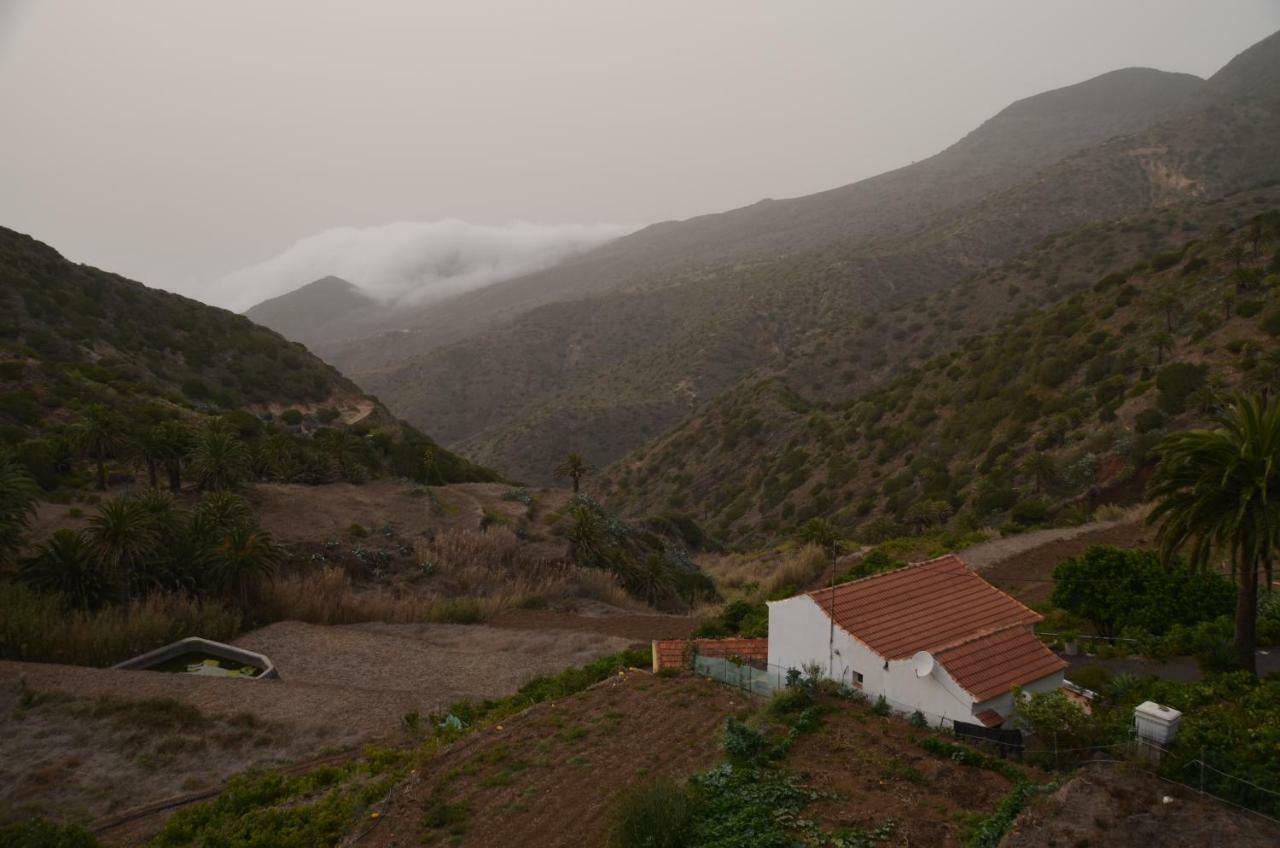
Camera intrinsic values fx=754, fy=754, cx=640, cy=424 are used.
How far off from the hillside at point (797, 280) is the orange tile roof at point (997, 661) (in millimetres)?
60351

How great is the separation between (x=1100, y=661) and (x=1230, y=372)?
2170 centimetres

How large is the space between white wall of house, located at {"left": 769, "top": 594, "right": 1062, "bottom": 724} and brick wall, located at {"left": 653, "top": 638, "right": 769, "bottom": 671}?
1579mm

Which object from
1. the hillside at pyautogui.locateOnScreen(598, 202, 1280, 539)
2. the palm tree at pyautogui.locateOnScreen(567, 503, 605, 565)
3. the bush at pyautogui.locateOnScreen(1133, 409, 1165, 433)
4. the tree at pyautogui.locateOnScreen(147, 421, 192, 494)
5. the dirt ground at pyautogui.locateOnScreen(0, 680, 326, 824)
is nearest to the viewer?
the dirt ground at pyautogui.locateOnScreen(0, 680, 326, 824)

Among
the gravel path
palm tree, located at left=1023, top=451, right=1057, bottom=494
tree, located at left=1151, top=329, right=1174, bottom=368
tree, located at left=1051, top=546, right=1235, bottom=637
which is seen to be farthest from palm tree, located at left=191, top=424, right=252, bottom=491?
tree, located at left=1151, top=329, right=1174, bottom=368

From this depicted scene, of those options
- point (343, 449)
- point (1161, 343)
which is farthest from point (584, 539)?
point (1161, 343)

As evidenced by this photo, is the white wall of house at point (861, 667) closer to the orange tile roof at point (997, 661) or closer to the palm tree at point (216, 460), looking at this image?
the orange tile roof at point (997, 661)

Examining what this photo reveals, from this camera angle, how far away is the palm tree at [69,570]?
23.0 meters

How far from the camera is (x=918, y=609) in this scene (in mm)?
16469

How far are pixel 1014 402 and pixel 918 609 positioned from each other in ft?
98.3

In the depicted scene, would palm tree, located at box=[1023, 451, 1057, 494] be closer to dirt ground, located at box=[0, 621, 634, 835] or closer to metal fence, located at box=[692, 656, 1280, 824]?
dirt ground, located at box=[0, 621, 634, 835]

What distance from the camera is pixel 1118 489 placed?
31.4 metres

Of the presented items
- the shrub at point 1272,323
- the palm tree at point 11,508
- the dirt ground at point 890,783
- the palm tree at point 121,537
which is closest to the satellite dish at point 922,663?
the dirt ground at point 890,783

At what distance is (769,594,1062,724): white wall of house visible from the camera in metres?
13.5

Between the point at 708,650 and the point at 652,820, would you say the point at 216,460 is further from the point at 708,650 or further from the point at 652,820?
the point at 652,820
